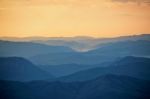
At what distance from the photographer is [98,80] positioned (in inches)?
98.0

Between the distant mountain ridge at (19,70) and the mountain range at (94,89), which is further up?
the distant mountain ridge at (19,70)

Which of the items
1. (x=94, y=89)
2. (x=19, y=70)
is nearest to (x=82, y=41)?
(x=94, y=89)

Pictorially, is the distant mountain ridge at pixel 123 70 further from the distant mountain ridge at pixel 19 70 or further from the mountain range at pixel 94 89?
the distant mountain ridge at pixel 19 70

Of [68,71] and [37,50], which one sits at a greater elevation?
[37,50]

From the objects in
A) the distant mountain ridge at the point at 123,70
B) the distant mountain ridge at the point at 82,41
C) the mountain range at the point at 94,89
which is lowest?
the mountain range at the point at 94,89

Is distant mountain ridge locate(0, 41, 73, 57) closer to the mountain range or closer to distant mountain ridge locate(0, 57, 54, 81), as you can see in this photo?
distant mountain ridge locate(0, 57, 54, 81)

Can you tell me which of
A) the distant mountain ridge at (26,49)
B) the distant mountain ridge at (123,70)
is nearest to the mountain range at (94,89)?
the distant mountain ridge at (123,70)

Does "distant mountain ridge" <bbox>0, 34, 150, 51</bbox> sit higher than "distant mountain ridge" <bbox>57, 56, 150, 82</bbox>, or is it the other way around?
"distant mountain ridge" <bbox>0, 34, 150, 51</bbox>

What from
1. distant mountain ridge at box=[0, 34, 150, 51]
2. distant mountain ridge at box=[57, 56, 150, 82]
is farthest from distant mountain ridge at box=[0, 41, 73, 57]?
distant mountain ridge at box=[57, 56, 150, 82]

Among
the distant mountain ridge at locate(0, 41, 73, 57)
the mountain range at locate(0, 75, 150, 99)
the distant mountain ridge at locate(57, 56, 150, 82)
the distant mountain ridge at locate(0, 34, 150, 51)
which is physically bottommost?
the mountain range at locate(0, 75, 150, 99)

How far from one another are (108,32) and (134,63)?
313 millimetres

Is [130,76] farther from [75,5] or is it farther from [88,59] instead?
[75,5]

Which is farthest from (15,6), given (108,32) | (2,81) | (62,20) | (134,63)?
(134,63)

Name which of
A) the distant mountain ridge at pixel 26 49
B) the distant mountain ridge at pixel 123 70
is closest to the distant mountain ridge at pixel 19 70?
the distant mountain ridge at pixel 26 49
